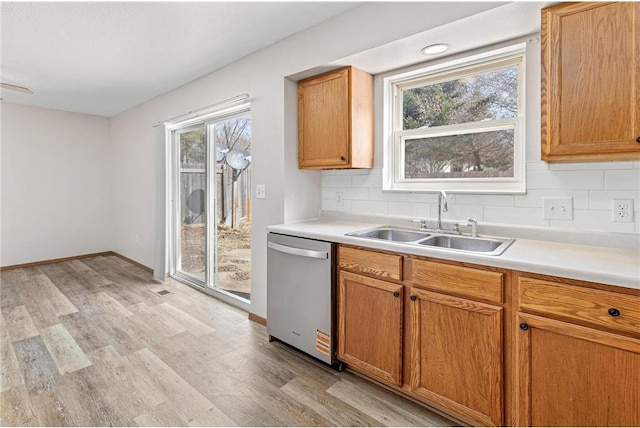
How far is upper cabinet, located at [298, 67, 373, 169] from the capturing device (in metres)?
2.43

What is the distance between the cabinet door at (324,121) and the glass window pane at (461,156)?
1.83ft

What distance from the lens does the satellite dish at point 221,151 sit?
143 inches

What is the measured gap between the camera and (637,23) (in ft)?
4.63

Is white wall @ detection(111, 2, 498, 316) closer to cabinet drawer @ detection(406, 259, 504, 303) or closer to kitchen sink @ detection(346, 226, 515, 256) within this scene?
kitchen sink @ detection(346, 226, 515, 256)

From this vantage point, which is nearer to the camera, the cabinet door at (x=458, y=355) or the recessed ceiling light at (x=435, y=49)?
the cabinet door at (x=458, y=355)

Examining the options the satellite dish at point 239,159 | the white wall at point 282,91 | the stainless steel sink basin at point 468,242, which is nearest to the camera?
the stainless steel sink basin at point 468,242

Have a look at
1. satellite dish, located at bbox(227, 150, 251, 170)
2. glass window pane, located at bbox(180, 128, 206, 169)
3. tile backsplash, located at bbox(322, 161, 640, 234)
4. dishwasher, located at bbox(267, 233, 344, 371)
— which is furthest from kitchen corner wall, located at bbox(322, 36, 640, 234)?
glass window pane, located at bbox(180, 128, 206, 169)

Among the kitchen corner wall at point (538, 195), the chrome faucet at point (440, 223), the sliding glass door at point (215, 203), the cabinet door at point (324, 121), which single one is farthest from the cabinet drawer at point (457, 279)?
the sliding glass door at point (215, 203)

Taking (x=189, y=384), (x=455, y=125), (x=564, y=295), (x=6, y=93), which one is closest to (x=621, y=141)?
(x=564, y=295)

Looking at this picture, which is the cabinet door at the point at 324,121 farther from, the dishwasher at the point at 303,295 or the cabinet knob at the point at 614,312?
the cabinet knob at the point at 614,312

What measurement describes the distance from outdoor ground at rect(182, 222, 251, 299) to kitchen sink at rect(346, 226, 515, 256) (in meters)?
1.59

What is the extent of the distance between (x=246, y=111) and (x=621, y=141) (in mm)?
2808

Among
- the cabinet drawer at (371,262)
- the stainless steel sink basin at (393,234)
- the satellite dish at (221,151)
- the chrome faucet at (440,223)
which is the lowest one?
the cabinet drawer at (371,262)

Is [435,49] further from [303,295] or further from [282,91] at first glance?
[303,295]
